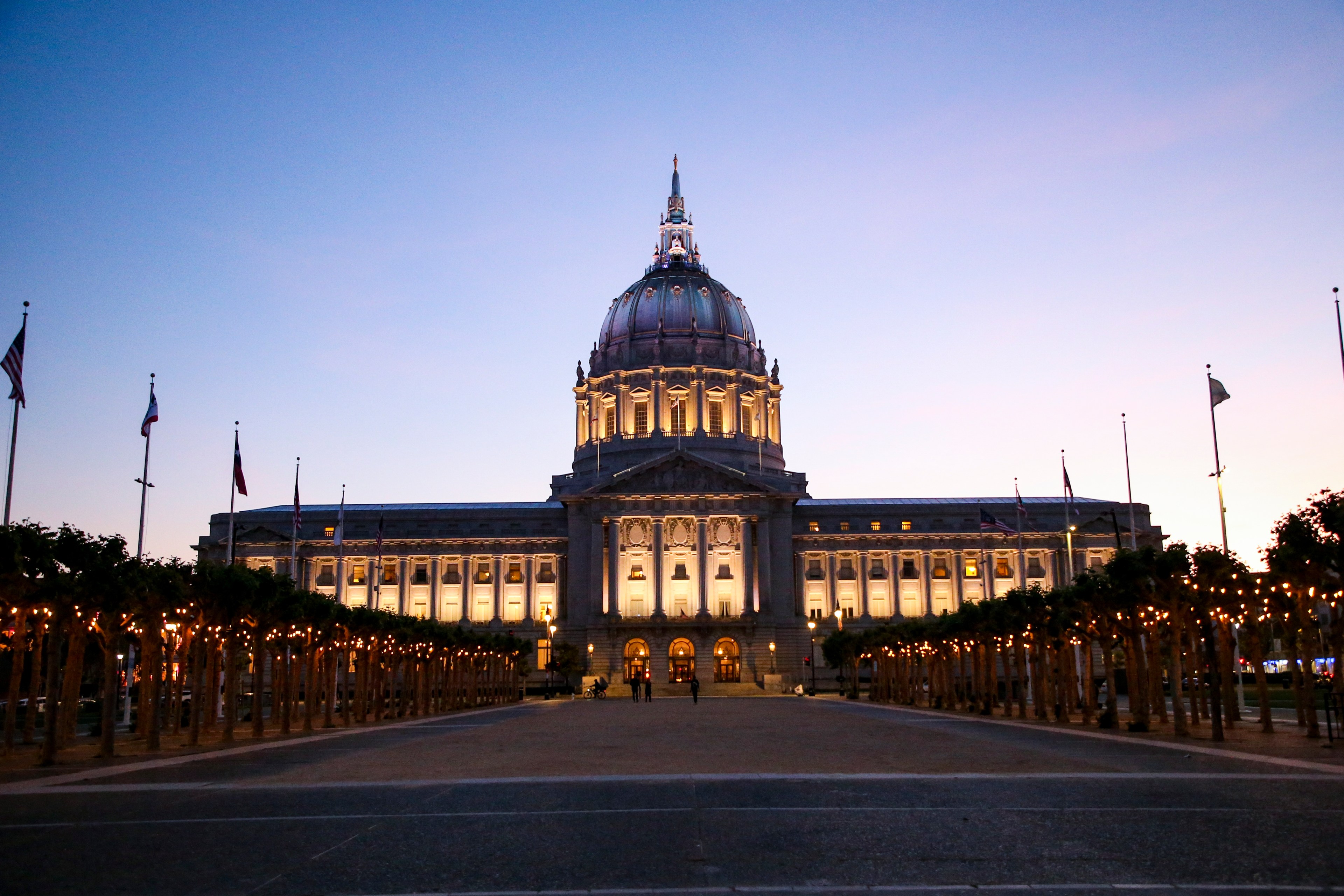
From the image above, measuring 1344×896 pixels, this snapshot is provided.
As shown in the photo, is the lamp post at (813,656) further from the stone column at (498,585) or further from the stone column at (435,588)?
the stone column at (435,588)

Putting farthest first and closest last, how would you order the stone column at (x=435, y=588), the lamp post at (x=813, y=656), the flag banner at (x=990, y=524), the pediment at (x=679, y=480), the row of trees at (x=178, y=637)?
the stone column at (x=435, y=588), the pediment at (x=679, y=480), the lamp post at (x=813, y=656), the flag banner at (x=990, y=524), the row of trees at (x=178, y=637)

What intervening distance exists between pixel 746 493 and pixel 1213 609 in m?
93.3

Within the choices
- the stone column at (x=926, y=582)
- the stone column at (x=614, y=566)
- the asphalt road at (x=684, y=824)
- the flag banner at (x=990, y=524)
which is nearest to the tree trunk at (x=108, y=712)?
the asphalt road at (x=684, y=824)

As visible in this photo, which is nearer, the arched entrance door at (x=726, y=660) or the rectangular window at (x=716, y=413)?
the arched entrance door at (x=726, y=660)

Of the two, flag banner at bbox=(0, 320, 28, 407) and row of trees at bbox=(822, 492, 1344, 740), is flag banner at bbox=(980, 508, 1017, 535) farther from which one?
flag banner at bbox=(0, 320, 28, 407)

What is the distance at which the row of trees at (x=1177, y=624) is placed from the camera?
40219 millimetres

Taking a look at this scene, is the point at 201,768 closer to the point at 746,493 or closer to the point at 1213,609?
the point at 1213,609

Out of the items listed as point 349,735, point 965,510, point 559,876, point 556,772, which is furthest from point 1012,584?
point 559,876

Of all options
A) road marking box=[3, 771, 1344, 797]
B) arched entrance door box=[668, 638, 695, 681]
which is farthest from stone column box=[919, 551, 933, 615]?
road marking box=[3, 771, 1344, 797]

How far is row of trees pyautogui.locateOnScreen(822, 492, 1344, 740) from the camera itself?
132 ft

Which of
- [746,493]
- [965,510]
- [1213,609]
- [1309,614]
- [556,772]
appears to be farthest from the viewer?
[965,510]

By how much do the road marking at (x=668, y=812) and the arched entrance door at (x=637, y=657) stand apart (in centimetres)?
11483

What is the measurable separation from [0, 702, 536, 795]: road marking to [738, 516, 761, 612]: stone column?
7804 cm

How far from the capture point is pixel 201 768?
30984mm
